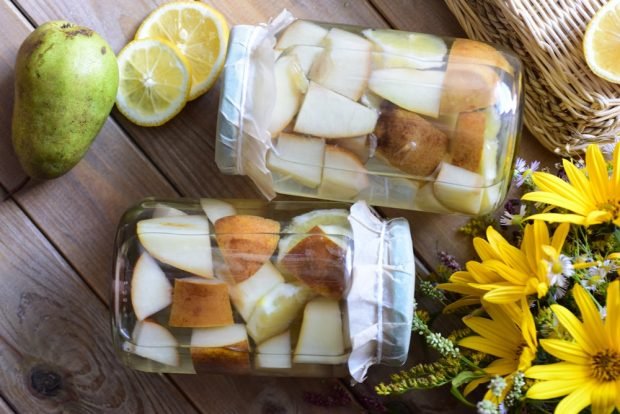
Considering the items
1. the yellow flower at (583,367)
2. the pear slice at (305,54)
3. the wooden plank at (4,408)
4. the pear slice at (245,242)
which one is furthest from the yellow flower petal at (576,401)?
the wooden plank at (4,408)

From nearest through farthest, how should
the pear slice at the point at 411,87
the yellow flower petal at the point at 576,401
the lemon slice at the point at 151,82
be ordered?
the yellow flower petal at the point at 576,401 → the pear slice at the point at 411,87 → the lemon slice at the point at 151,82

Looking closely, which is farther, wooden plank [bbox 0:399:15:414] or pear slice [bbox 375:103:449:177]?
wooden plank [bbox 0:399:15:414]

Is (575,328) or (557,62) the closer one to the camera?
(575,328)

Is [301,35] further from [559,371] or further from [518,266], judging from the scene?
[559,371]

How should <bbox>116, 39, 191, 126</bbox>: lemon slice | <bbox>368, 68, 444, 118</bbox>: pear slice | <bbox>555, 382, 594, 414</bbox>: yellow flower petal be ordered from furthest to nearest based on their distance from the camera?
<bbox>116, 39, 191, 126</bbox>: lemon slice
<bbox>368, 68, 444, 118</bbox>: pear slice
<bbox>555, 382, 594, 414</bbox>: yellow flower petal

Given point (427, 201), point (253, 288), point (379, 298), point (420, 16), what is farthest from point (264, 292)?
point (420, 16)

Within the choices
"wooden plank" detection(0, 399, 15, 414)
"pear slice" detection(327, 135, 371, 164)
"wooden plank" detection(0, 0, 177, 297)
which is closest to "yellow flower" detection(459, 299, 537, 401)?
"pear slice" detection(327, 135, 371, 164)

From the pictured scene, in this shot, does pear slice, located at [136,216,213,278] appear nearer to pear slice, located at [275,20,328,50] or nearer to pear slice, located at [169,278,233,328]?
pear slice, located at [169,278,233,328]

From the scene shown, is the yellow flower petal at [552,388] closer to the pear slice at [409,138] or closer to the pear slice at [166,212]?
the pear slice at [409,138]
